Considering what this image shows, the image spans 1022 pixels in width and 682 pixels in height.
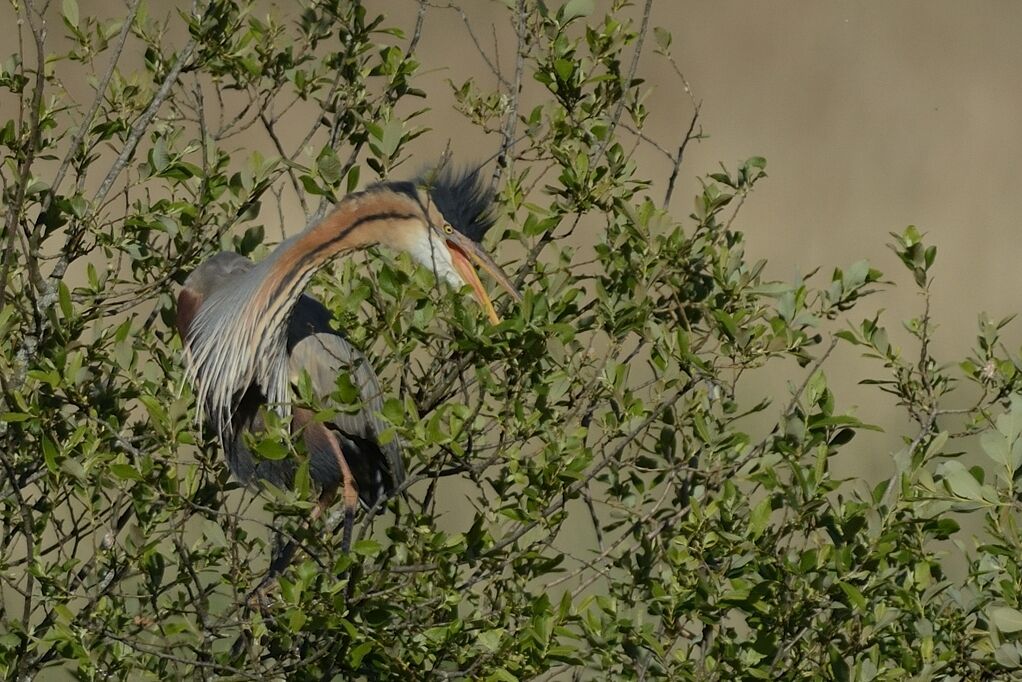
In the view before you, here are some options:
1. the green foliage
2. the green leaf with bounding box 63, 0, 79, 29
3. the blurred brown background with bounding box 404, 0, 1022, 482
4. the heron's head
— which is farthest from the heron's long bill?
the blurred brown background with bounding box 404, 0, 1022, 482

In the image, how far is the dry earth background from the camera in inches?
245

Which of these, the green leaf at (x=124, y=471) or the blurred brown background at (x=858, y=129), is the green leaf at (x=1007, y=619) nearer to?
the green leaf at (x=124, y=471)

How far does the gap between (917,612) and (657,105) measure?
16.3 ft

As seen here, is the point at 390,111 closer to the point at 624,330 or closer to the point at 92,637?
the point at 624,330

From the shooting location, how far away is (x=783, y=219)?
638 cm

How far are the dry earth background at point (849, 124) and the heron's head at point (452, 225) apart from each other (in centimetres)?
227

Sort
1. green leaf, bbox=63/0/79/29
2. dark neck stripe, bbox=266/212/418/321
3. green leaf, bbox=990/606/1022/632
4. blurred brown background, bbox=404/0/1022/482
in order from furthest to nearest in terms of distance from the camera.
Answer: blurred brown background, bbox=404/0/1022/482, dark neck stripe, bbox=266/212/418/321, green leaf, bbox=63/0/79/29, green leaf, bbox=990/606/1022/632

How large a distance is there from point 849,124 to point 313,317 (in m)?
4.24

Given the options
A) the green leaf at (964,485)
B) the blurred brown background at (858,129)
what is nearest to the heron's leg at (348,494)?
the green leaf at (964,485)

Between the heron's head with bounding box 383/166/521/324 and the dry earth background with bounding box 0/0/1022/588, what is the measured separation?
2.27m

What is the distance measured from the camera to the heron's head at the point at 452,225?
132 inches

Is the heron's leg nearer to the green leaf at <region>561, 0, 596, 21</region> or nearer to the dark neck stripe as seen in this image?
the dark neck stripe

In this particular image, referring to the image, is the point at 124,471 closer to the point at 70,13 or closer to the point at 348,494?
the point at 70,13

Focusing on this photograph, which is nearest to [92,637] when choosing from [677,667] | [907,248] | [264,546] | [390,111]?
[264,546]
